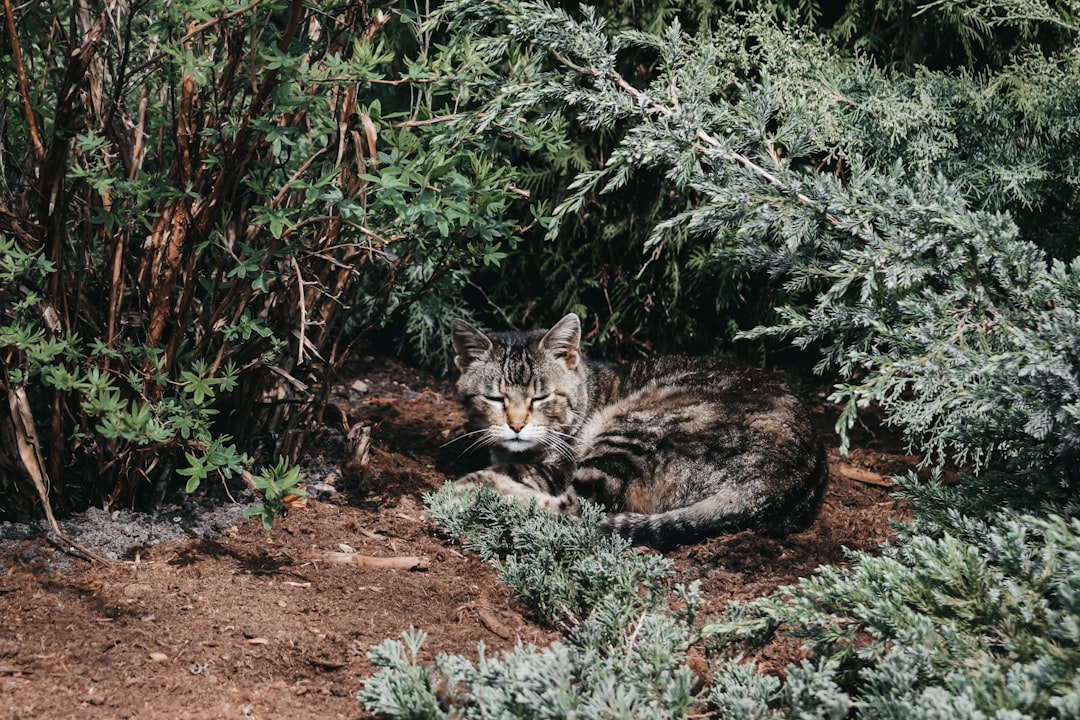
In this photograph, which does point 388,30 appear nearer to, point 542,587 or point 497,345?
point 497,345

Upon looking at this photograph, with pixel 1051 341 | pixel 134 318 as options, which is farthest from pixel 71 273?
pixel 1051 341

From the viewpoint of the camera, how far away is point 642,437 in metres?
4.84

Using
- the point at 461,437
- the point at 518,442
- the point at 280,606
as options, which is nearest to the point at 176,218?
the point at 280,606

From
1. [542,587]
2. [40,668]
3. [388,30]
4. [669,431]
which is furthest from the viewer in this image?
[388,30]

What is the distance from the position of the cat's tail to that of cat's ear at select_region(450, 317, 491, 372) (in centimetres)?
128

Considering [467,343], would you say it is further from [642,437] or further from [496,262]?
[496,262]

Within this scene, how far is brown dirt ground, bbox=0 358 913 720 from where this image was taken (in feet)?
9.46

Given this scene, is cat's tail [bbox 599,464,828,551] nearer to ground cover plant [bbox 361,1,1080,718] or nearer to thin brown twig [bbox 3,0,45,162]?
ground cover plant [bbox 361,1,1080,718]

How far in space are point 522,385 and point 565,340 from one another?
349mm

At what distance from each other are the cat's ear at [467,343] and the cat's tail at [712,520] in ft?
4.21

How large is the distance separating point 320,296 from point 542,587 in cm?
170

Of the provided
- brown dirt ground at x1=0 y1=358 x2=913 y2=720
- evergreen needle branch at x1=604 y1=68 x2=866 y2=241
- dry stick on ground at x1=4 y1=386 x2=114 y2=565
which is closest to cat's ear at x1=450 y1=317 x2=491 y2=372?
brown dirt ground at x1=0 y1=358 x2=913 y2=720

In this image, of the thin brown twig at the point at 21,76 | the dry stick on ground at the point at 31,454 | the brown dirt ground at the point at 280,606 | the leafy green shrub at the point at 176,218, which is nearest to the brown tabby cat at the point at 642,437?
the brown dirt ground at the point at 280,606

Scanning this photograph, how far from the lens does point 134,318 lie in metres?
3.66
